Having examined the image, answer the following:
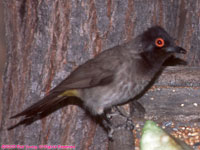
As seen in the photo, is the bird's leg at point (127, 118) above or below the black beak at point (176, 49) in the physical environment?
below

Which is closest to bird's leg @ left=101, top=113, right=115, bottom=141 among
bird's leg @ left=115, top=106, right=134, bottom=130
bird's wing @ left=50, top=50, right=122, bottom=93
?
bird's leg @ left=115, top=106, right=134, bottom=130

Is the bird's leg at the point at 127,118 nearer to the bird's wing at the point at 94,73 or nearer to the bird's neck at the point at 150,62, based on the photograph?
the bird's wing at the point at 94,73

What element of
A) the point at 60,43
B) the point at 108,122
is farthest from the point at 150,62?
the point at 60,43

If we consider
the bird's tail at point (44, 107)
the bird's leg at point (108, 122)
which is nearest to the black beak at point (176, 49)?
the bird's leg at point (108, 122)

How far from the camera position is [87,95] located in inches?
153

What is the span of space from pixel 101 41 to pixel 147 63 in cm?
55

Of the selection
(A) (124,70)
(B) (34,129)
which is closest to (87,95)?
(A) (124,70)

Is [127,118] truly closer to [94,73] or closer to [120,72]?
[120,72]

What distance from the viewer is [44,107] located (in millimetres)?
3967

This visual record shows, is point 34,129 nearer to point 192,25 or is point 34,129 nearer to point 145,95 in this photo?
point 145,95

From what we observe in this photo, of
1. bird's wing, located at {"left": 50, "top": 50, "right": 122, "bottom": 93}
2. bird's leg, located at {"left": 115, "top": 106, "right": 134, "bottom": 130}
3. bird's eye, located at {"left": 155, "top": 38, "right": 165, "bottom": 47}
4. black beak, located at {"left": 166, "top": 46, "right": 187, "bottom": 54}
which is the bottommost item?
bird's leg, located at {"left": 115, "top": 106, "right": 134, "bottom": 130}

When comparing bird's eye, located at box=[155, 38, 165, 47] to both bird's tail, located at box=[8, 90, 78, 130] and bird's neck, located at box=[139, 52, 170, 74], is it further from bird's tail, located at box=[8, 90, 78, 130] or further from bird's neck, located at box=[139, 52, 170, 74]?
bird's tail, located at box=[8, 90, 78, 130]

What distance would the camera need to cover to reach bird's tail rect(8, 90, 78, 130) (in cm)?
376

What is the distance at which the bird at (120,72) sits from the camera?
3.67 metres
